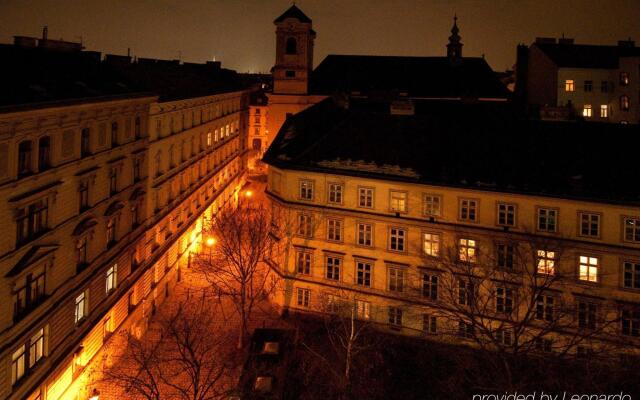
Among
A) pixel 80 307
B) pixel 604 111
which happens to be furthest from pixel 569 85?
pixel 80 307

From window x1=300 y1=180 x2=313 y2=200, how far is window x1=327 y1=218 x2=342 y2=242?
2.23 m

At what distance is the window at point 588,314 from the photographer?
30.8m

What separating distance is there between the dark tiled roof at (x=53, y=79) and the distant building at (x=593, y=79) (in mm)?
40153

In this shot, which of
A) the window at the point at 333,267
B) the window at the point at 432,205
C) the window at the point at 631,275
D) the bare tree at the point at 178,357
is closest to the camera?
the bare tree at the point at 178,357

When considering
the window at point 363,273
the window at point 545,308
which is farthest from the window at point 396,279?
the window at point 545,308

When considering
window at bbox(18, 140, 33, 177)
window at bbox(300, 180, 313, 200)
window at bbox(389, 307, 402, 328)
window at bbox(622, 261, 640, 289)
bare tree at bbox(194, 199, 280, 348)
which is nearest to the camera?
window at bbox(18, 140, 33, 177)

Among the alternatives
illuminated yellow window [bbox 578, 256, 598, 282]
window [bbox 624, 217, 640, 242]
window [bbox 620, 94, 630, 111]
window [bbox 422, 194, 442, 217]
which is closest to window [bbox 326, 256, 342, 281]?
window [bbox 422, 194, 442, 217]

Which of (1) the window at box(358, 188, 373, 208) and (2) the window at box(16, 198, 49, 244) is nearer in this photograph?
(2) the window at box(16, 198, 49, 244)

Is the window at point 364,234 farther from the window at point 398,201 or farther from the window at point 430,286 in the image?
the window at point 430,286

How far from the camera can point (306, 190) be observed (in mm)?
37688

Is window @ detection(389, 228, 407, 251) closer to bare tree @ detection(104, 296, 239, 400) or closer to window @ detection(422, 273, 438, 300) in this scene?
window @ detection(422, 273, 438, 300)

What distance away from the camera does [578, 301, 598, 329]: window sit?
30759mm

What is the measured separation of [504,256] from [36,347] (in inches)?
995

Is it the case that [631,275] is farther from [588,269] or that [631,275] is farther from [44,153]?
[44,153]
